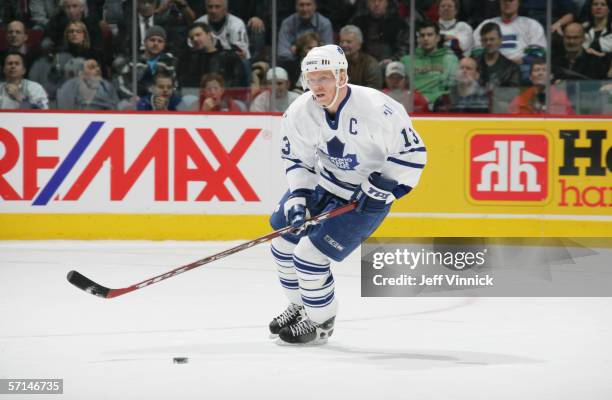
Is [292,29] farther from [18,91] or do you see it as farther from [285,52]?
[18,91]

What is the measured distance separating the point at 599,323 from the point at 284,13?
3.50 m

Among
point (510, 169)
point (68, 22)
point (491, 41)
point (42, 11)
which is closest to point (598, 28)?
point (491, 41)

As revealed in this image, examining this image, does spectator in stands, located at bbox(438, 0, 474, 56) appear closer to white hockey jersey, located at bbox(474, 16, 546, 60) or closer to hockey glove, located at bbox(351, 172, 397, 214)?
white hockey jersey, located at bbox(474, 16, 546, 60)

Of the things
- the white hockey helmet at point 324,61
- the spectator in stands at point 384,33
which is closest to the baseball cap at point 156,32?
the spectator in stands at point 384,33

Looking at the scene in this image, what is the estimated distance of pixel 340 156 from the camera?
4508 mm

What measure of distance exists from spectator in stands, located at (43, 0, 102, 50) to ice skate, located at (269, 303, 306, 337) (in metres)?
3.60

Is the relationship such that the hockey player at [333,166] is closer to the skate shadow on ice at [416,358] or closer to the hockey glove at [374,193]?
the hockey glove at [374,193]

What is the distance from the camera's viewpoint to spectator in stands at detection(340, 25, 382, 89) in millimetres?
7727

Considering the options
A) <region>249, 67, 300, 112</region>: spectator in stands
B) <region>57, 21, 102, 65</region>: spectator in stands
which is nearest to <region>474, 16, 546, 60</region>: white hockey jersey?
<region>249, 67, 300, 112</region>: spectator in stands

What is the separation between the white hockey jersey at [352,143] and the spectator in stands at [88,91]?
3322 mm

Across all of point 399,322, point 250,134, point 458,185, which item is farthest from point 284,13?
point 399,322

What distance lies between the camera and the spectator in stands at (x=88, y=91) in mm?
7707

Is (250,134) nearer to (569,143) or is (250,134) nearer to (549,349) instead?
(569,143)

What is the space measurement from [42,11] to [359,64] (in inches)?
84.0
